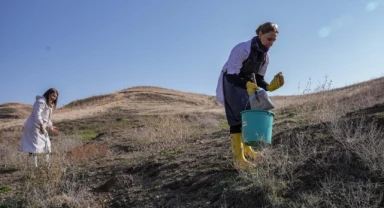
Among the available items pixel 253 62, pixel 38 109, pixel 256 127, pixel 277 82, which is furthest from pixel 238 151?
pixel 38 109

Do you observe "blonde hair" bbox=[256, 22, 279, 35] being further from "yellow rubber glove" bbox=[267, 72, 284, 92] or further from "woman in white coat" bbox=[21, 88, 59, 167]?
"woman in white coat" bbox=[21, 88, 59, 167]

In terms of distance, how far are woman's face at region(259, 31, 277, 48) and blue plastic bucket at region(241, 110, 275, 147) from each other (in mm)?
733

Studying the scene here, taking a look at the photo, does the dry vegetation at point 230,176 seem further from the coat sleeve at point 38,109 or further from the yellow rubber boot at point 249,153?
the coat sleeve at point 38,109

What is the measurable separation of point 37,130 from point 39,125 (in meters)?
0.26

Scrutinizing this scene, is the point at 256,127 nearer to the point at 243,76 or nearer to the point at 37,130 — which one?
the point at 243,76

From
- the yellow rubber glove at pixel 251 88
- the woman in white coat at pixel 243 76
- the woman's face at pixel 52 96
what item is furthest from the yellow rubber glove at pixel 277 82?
the woman's face at pixel 52 96

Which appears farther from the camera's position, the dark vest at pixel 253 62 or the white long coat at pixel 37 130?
the white long coat at pixel 37 130

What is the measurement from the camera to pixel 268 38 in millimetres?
4203

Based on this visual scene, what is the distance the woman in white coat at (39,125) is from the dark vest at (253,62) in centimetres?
382

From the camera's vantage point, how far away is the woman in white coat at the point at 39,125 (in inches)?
276

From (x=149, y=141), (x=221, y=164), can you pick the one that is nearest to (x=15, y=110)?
(x=149, y=141)

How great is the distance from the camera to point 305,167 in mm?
3867

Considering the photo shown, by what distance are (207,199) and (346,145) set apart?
1396mm

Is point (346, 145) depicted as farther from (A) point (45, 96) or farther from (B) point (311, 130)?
(A) point (45, 96)
